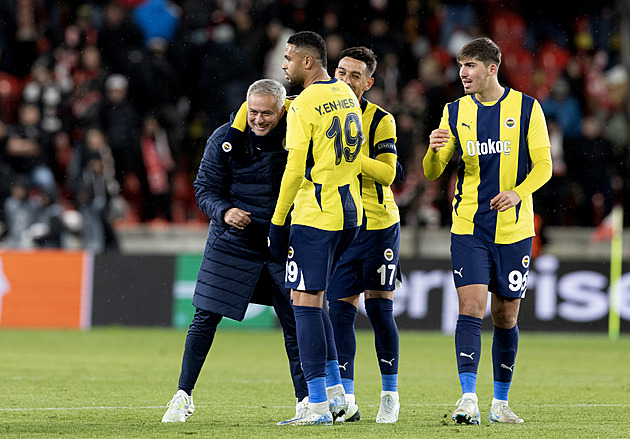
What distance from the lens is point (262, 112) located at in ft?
20.2

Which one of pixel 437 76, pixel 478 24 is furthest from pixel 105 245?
pixel 478 24

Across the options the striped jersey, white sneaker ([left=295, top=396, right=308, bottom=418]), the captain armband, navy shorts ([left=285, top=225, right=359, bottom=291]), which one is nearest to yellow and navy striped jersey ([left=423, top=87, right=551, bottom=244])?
the striped jersey

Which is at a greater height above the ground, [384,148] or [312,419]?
[384,148]

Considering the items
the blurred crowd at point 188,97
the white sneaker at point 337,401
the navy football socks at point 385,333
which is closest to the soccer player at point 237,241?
the white sneaker at point 337,401

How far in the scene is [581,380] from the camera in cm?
949

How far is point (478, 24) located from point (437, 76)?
2.16 metres

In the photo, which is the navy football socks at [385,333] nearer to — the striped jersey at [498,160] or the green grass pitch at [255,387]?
the green grass pitch at [255,387]

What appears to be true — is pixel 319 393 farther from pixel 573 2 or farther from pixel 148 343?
pixel 573 2

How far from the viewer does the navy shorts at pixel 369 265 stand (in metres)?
6.59

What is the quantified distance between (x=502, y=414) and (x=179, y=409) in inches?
72.8

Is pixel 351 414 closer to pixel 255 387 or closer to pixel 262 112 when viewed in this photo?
pixel 262 112

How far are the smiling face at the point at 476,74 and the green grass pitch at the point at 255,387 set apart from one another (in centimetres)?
193

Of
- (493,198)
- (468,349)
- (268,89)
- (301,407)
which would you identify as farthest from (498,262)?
(268,89)

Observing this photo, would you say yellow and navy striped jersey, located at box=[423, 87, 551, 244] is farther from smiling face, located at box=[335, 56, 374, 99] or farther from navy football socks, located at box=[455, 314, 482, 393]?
smiling face, located at box=[335, 56, 374, 99]
